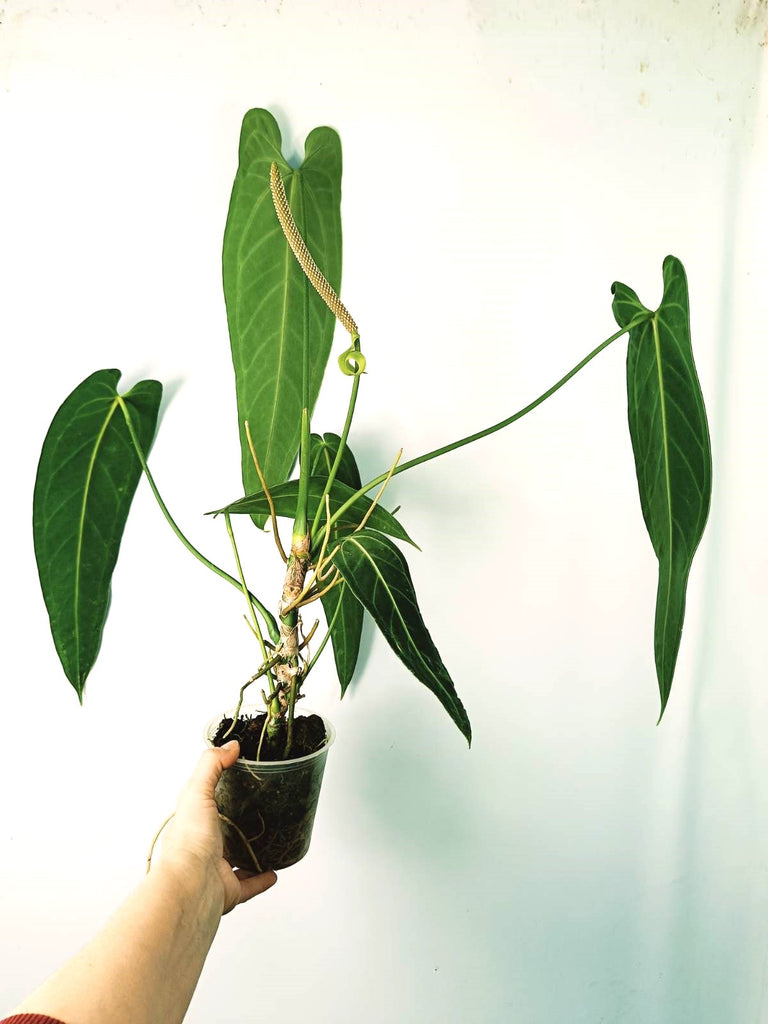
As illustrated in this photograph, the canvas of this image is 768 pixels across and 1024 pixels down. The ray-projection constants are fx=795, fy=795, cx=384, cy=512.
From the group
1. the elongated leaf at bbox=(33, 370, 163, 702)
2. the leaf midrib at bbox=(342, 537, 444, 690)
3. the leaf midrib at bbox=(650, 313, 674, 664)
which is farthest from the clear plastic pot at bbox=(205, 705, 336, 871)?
the leaf midrib at bbox=(650, 313, 674, 664)

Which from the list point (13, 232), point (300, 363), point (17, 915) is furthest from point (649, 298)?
point (17, 915)

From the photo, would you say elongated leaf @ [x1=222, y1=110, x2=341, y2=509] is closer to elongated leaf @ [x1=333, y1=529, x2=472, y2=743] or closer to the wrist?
elongated leaf @ [x1=333, y1=529, x2=472, y2=743]

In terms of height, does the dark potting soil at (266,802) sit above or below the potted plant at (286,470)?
below

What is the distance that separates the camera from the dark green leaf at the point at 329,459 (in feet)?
3.38

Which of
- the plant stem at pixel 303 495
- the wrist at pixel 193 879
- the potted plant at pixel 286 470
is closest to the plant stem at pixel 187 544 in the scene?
the potted plant at pixel 286 470

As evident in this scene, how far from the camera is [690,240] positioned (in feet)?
3.77

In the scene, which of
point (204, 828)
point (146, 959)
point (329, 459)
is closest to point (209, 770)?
point (204, 828)

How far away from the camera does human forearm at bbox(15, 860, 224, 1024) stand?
58cm

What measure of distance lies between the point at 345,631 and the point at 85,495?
1.29 feet

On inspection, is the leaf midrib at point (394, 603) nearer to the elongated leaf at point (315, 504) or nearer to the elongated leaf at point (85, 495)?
the elongated leaf at point (315, 504)

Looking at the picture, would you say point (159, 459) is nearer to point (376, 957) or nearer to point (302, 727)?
point (302, 727)

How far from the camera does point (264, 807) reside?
0.84 metres

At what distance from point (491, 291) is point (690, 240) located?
11.9 inches

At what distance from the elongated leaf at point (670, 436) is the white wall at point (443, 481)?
22cm
